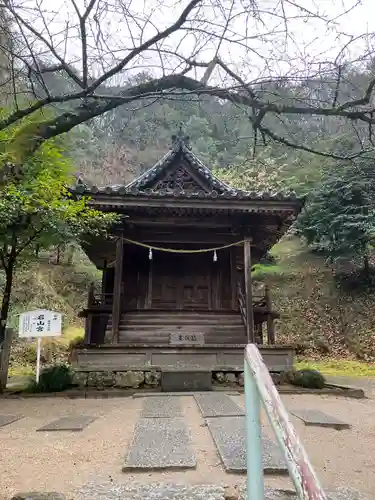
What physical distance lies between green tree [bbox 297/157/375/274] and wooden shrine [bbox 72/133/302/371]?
323 inches

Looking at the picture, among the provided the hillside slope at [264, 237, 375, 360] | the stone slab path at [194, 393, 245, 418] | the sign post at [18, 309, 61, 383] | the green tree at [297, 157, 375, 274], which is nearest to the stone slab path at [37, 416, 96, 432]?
the stone slab path at [194, 393, 245, 418]

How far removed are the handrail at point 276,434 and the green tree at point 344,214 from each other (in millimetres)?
17602

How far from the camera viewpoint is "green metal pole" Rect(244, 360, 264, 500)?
1771mm

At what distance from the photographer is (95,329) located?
14289mm

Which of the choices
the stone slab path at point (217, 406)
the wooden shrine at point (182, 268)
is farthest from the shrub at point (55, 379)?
the stone slab path at point (217, 406)

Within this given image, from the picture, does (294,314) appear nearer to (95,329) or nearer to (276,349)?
(95,329)

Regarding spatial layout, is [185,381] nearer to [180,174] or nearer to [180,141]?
[180,174]

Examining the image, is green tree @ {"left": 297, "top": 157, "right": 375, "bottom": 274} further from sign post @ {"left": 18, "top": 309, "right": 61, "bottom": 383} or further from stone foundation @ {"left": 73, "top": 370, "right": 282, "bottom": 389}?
sign post @ {"left": 18, "top": 309, "right": 61, "bottom": 383}

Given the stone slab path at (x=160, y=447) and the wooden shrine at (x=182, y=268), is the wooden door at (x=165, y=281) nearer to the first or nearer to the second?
the wooden shrine at (x=182, y=268)

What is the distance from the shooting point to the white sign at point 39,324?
853 centimetres

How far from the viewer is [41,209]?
6.97 metres

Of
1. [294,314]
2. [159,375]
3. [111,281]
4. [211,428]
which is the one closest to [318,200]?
[294,314]

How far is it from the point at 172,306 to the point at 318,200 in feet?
40.2

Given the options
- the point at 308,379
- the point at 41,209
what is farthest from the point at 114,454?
the point at 308,379
